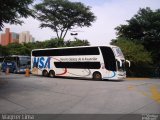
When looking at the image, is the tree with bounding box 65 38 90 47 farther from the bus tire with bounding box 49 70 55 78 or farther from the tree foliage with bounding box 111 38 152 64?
the bus tire with bounding box 49 70 55 78

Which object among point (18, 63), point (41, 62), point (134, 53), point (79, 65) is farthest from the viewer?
point (18, 63)

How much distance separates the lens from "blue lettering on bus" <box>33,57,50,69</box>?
31.7 metres

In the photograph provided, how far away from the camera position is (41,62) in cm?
3247

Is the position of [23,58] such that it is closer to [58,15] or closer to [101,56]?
[58,15]

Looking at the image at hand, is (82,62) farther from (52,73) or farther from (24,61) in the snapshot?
(24,61)

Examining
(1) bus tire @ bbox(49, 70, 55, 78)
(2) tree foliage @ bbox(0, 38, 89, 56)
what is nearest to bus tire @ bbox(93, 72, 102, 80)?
(1) bus tire @ bbox(49, 70, 55, 78)

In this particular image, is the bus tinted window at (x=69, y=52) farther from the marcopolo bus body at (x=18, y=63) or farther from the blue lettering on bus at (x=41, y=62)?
the marcopolo bus body at (x=18, y=63)

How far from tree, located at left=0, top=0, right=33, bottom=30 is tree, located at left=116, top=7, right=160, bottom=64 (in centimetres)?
2771

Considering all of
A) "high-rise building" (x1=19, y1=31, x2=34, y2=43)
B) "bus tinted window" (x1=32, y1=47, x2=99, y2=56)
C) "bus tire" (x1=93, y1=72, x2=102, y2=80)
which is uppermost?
"high-rise building" (x1=19, y1=31, x2=34, y2=43)

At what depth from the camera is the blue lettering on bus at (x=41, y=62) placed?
31.7m

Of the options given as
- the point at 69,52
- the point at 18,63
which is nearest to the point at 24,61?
the point at 18,63

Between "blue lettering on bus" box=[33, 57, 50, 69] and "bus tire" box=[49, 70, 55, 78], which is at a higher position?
"blue lettering on bus" box=[33, 57, 50, 69]

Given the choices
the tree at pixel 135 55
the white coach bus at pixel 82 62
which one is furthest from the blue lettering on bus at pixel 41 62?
the tree at pixel 135 55

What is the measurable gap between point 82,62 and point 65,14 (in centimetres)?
2073
